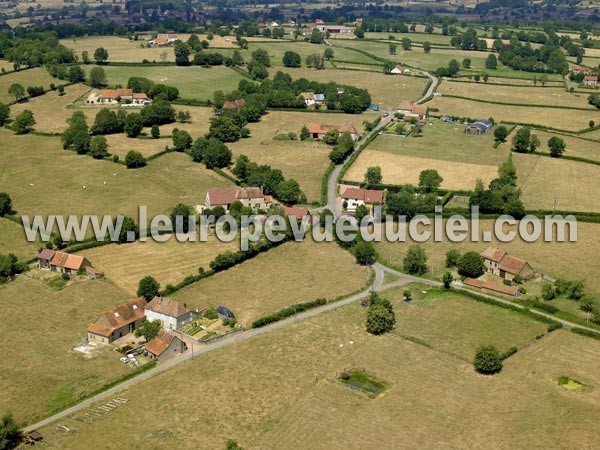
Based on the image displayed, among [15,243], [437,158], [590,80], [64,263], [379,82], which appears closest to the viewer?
[64,263]

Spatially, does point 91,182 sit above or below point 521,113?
below

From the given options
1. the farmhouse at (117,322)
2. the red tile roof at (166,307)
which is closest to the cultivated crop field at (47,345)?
the farmhouse at (117,322)

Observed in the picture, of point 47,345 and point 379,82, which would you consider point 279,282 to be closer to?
point 47,345

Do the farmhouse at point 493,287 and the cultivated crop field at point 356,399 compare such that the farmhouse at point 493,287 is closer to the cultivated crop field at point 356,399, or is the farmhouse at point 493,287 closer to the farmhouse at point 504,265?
the farmhouse at point 504,265

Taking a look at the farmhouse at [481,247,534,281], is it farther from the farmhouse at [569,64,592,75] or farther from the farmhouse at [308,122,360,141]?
the farmhouse at [569,64,592,75]

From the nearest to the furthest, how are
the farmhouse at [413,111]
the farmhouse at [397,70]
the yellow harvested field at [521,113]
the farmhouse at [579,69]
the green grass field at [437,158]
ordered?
the green grass field at [437,158]
the yellow harvested field at [521,113]
the farmhouse at [413,111]
the farmhouse at [579,69]
the farmhouse at [397,70]

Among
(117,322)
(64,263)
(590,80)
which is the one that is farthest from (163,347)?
(590,80)

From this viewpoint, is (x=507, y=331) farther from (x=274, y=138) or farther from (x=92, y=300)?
(x=274, y=138)
